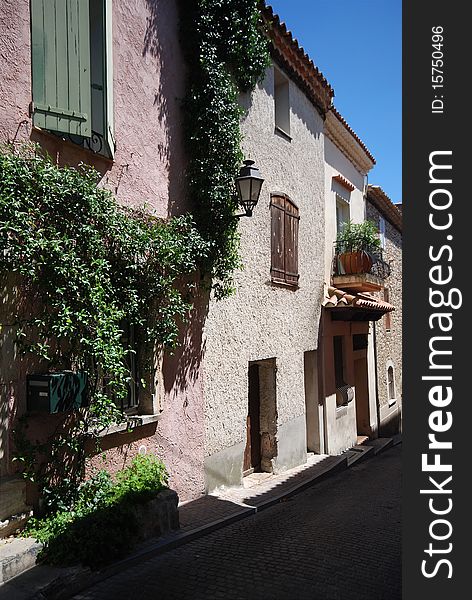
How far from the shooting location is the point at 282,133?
10.6m

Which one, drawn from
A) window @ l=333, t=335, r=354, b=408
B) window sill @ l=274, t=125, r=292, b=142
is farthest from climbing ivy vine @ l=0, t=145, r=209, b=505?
window @ l=333, t=335, r=354, b=408

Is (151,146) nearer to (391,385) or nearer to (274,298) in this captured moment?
(274,298)

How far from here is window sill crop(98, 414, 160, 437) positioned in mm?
Answer: 5981

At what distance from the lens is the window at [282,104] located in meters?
11.0

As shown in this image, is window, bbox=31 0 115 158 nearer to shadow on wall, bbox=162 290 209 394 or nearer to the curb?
shadow on wall, bbox=162 290 209 394

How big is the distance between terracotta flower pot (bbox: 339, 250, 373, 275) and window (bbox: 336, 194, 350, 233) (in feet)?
3.84

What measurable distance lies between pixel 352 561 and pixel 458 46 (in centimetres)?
454

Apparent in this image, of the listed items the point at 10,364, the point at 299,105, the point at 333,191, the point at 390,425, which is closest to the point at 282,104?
the point at 299,105

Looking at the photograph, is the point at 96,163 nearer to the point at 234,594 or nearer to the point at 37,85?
the point at 37,85

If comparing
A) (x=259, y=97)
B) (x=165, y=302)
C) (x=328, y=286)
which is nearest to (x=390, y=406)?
(x=328, y=286)

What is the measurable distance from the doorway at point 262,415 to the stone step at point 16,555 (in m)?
5.29

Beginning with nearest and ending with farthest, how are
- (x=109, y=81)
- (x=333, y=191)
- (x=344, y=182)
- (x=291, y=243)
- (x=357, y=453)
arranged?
1. (x=109, y=81)
2. (x=291, y=243)
3. (x=357, y=453)
4. (x=333, y=191)
5. (x=344, y=182)

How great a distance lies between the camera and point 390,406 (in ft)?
63.6

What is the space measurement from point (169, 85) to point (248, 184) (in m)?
1.65
